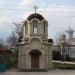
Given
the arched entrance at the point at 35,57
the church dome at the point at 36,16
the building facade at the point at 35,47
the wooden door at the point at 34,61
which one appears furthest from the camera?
the church dome at the point at 36,16

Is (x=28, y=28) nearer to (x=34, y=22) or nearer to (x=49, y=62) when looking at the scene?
(x=34, y=22)

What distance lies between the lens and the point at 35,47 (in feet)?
173

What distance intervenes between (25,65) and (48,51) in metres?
4.71

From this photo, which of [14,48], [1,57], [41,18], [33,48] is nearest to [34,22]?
[41,18]

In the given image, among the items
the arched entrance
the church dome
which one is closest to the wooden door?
the arched entrance

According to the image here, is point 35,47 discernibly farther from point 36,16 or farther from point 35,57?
point 36,16

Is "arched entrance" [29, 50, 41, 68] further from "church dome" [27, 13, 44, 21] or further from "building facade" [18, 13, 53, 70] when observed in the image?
"church dome" [27, 13, 44, 21]

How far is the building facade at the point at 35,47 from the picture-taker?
52219 millimetres

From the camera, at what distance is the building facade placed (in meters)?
52.2

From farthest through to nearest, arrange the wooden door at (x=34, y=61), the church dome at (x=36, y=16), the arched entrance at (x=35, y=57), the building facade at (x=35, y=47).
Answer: the church dome at (x=36, y=16) → the wooden door at (x=34, y=61) → the building facade at (x=35, y=47) → the arched entrance at (x=35, y=57)

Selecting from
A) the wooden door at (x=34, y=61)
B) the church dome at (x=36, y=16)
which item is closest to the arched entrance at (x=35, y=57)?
the wooden door at (x=34, y=61)

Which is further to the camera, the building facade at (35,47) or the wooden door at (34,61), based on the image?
the wooden door at (34,61)

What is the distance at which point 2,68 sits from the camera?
50094 mm

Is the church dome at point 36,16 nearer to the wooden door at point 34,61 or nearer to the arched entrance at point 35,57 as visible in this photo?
the arched entrance at point 35,57
